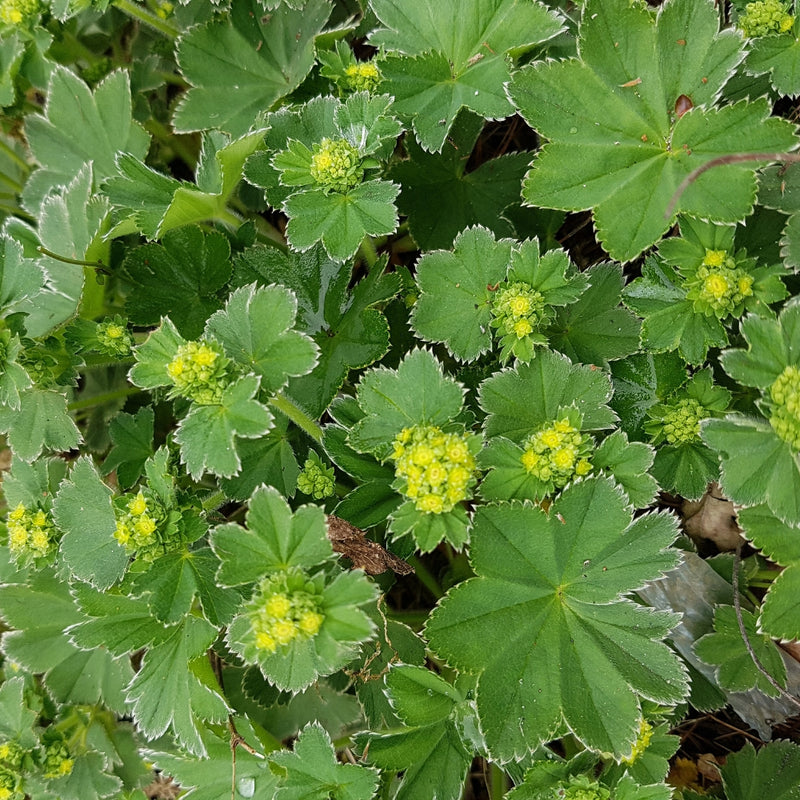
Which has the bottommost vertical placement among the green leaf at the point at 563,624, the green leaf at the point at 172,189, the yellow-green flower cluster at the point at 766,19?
the green leaf at the point at 563,624

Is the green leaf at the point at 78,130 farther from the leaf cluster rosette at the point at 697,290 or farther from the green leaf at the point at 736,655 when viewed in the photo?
the green leaf at the point at 736,655

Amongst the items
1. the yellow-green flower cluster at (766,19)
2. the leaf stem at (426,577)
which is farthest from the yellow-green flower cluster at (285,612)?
the yellow-green flower cluster at (766,19)

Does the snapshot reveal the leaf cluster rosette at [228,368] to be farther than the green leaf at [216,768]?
No

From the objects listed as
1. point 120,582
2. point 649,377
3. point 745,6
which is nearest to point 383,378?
point 649,377

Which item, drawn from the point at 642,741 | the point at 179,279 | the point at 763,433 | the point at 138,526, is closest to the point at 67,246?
the point at 179,279

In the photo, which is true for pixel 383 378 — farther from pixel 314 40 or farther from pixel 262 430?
pixel 314 40

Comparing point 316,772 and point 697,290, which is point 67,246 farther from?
point 697,290
